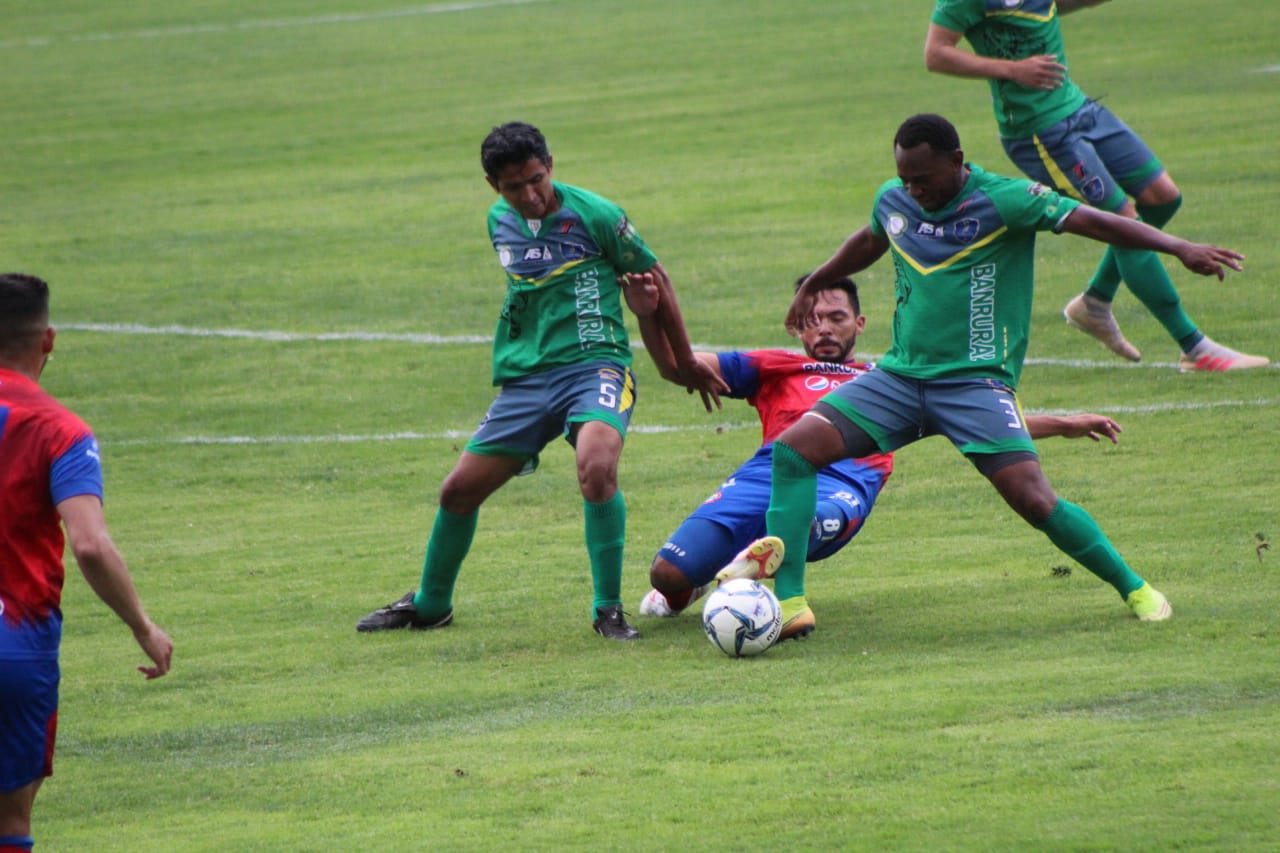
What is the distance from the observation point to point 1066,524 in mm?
7023

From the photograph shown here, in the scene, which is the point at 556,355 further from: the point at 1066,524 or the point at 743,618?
the point at 1066,524

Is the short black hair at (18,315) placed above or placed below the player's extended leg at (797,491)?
above

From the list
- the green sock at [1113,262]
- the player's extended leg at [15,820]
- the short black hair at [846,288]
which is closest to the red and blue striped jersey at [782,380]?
the short black hair at [846,288]

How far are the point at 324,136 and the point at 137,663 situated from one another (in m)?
18.6

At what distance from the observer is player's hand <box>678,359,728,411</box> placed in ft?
26.4

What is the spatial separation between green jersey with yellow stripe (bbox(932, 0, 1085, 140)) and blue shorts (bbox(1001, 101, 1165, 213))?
8 centimetres

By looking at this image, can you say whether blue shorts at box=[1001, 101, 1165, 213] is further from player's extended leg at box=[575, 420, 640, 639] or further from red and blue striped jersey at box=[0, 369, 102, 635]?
red and blue striped jersey at box=[0, 369, 102, 635]

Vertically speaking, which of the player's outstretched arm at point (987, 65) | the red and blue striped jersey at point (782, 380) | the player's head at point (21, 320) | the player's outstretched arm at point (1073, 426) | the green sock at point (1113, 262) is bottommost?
the green sock at point (1113, 262)

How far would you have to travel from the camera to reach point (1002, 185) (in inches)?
284

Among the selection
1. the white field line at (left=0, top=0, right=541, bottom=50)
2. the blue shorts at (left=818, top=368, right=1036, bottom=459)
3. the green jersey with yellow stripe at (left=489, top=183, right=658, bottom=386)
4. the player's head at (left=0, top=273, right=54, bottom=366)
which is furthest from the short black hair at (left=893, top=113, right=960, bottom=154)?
the white field line at (left=0, top=0, right=541, bottom=50)

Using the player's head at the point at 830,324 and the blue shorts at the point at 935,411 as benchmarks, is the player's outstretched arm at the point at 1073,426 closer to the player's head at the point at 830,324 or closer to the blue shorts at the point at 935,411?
the blue shorts at the point at 935,411

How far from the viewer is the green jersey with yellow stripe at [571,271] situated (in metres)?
8.03

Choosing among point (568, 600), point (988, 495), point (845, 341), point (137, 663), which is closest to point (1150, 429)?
point (988, 495)

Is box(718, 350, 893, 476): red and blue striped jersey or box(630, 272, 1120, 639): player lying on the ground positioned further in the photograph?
box(718, 350, 893, 476): red and blue striped jersey
